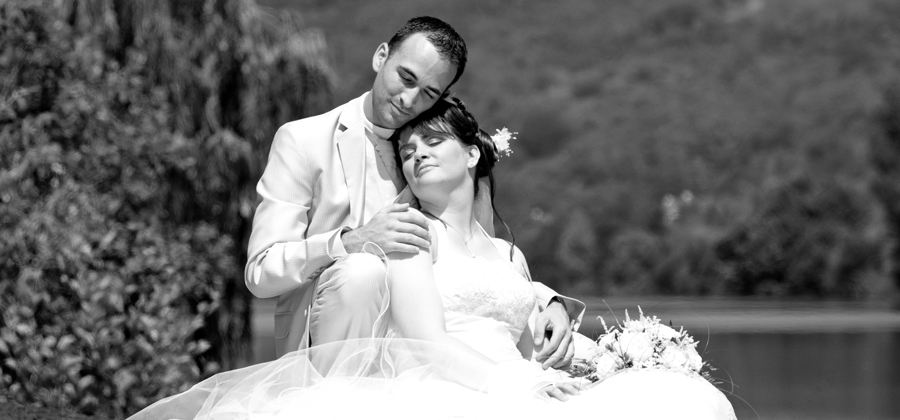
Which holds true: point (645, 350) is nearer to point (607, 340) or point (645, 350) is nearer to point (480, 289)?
point (607, 340)

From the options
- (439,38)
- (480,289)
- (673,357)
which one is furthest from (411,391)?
(439,38)

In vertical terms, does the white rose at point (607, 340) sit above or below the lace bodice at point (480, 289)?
below

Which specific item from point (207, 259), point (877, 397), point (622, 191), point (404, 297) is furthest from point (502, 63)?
point (404, 297)

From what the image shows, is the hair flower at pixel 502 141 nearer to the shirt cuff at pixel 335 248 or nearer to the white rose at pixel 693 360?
the shirt cuff at pixel 335 248

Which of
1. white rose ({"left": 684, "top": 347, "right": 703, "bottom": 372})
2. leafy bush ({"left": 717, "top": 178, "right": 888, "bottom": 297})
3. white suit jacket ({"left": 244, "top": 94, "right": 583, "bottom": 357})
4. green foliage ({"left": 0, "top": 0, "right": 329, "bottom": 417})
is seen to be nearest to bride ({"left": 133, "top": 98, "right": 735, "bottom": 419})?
white rose ({"left": 684, "top": 347, "right": 703, "bottom": 372})

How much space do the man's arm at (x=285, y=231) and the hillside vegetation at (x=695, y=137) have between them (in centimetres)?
2922

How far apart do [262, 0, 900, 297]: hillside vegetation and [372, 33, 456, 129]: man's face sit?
29312mm

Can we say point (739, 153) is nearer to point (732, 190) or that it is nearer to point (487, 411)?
point (732, 190)

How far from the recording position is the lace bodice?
3.30 m

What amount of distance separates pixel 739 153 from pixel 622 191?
6.17 m

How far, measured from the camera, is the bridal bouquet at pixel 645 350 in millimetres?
2938

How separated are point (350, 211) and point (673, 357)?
1.38 metres

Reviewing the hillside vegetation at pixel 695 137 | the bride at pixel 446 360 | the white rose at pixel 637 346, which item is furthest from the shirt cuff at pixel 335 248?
the hillside vegetation at pixel 695 137

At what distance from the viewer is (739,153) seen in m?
47.9
